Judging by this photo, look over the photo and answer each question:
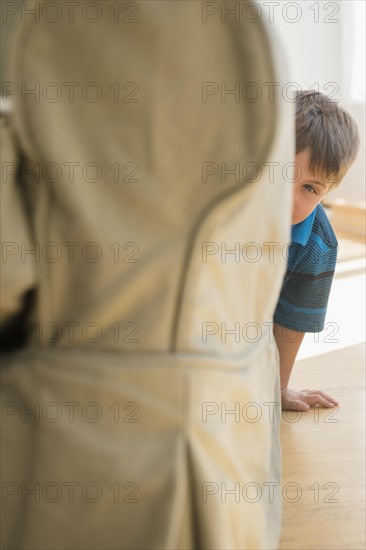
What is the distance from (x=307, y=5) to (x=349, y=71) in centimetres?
45

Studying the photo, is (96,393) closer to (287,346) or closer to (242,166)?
(242,166)

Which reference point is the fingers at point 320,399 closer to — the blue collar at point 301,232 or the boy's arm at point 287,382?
the boy's arm at point 287,382

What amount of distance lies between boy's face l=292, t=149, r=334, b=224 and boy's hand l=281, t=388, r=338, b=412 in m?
0.34

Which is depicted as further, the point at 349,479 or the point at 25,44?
the point at 349,479

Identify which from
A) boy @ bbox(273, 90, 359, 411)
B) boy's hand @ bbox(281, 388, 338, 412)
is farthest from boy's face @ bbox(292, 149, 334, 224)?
boy's hand @ bbox(281, 388, 338, 412)

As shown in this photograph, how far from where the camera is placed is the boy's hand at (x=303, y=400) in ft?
4.43

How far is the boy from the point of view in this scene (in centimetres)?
132

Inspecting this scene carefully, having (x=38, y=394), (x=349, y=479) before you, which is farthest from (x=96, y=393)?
(x=349, y=479)

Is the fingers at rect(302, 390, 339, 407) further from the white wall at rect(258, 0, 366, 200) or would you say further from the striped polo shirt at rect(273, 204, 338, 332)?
the white wall at rect(258, 0, 366, 200)

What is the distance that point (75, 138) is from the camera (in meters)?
0.55

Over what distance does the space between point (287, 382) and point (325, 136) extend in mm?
493

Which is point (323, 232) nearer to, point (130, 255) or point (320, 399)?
point (320, 399)

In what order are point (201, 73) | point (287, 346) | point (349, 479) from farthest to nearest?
1. point (287, 346)
2. point (349, 479)
3. point (201, 73)

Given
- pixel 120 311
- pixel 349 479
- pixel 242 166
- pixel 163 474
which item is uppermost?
pixel 242 166
